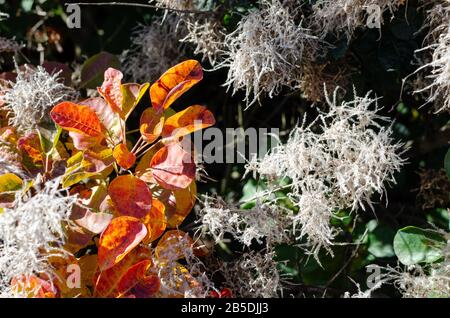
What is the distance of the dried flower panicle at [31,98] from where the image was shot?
1083 millimetres

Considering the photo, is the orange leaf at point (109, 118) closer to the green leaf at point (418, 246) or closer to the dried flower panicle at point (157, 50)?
the dried flower panicle at point (157, 50)

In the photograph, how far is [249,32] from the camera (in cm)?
106

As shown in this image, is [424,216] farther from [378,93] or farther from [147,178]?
[147,178]

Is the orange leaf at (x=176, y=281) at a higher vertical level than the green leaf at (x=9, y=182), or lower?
lower

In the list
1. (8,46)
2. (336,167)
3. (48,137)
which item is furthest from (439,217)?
(8,46)

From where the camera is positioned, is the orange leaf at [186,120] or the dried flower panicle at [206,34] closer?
the orange leaf at [186,120]

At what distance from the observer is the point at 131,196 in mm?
967

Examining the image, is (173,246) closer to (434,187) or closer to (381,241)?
(381,241)

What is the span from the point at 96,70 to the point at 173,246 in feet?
1.37

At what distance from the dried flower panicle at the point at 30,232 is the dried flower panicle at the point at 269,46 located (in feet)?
1.14

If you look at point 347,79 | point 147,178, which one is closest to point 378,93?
point 347,79

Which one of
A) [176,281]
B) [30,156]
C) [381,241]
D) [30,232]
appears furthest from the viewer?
[381,241]

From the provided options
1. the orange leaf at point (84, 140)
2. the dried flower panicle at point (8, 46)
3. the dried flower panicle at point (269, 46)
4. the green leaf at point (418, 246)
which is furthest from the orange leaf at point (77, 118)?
the green leaf at point (418, 246)

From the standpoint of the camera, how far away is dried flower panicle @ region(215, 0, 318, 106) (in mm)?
1039
